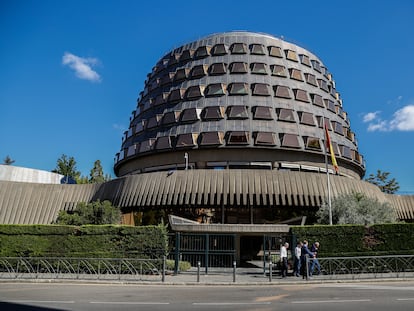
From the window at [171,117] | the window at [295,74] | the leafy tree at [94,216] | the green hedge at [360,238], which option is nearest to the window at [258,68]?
the window at [295,74]

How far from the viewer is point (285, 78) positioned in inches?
1948

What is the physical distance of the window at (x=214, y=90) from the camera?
46375 mm

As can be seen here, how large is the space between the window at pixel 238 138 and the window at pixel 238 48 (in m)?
14.6

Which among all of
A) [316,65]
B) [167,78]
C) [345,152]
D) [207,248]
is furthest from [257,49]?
[207,248]

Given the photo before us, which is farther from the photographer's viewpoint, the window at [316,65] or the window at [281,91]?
the window at [316,65]

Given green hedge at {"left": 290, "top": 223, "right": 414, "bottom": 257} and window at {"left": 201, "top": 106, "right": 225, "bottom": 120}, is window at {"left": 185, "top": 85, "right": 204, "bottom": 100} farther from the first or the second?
green hedge at {"left": 290, "top": 223, "right": 414, "bottom": 257}

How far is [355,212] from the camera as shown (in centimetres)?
3127

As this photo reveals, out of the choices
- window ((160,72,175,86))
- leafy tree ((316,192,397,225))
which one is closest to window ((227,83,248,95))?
window ((160,72,175,86))

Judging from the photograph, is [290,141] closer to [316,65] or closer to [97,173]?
[316,65]

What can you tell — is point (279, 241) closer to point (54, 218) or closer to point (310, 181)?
point (310, 181)

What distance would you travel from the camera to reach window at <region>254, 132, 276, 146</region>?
41812 mm

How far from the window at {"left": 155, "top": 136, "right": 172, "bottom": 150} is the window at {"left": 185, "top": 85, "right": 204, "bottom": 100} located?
659 centimetres

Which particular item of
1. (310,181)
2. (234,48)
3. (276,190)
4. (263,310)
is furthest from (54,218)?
(263,310)

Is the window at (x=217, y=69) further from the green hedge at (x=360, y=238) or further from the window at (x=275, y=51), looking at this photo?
the green hedge at (x=360, y=238)
